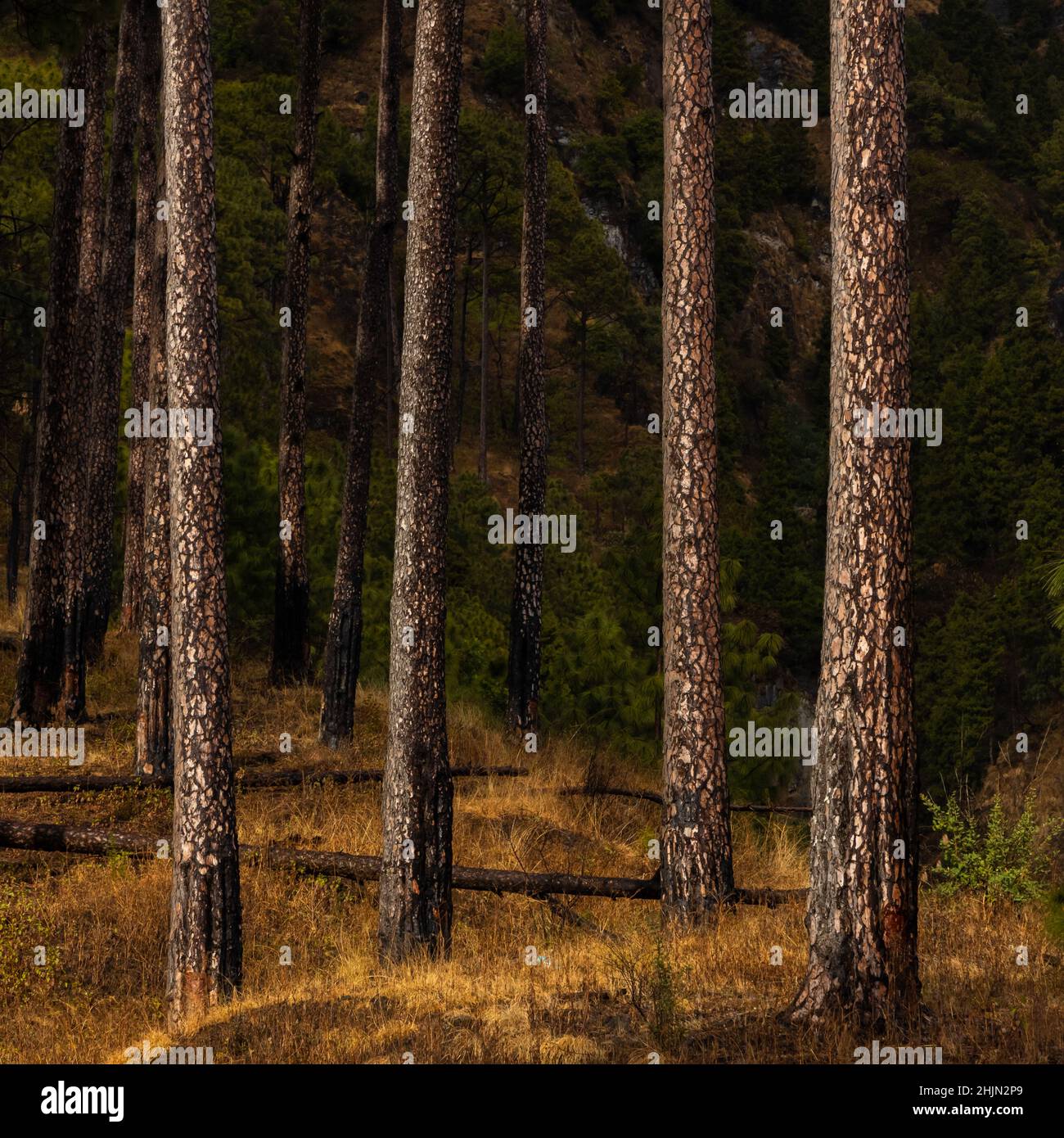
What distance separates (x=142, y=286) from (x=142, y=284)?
0.15ft

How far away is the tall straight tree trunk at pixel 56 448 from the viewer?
50.6 feet

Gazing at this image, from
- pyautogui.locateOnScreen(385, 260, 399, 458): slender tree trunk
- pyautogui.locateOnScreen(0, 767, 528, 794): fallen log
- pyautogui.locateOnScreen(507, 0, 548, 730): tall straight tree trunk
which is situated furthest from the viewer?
pyautogui.locateOnScreen(385, 260, 399, 458): slender tree trunk

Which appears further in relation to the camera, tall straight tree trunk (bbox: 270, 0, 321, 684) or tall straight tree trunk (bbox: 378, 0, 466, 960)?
tall straight tree trunk (bbox: 270, 0, 321, 684)

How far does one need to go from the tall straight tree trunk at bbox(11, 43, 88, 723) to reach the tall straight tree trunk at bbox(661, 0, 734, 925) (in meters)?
8.42

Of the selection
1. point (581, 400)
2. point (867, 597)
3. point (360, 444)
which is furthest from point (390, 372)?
point (867, 597)

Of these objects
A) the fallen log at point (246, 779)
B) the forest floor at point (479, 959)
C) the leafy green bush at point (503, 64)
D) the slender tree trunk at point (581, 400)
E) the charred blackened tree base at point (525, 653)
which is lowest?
the forest floor at point (479, 959)

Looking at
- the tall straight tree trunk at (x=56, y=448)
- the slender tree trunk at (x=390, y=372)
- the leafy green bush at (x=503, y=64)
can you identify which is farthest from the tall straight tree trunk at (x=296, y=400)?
the leafy green bush at (x=503, y=64)

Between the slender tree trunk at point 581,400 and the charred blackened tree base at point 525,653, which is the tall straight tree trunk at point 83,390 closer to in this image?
the charred blackened tree base at point 525,653

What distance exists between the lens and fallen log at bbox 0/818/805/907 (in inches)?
406

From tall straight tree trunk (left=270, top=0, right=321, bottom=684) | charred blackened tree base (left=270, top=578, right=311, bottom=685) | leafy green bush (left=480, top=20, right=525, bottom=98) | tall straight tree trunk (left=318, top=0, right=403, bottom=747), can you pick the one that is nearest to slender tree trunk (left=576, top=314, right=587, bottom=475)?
leafy green bush (left=480, top=20, right=525, bottom=98)

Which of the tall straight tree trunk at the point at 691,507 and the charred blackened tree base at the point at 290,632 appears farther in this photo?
the charred blackened tree base at the point at 290,632

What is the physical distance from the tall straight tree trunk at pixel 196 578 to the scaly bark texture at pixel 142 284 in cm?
885

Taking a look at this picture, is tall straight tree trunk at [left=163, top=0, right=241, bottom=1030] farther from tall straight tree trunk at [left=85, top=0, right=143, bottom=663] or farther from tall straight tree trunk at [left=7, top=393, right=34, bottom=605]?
tall straight tree trunk at [left=7, top=393, right=34, bottom=605]

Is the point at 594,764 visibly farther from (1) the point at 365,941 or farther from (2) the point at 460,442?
(2) the point at 460,442
